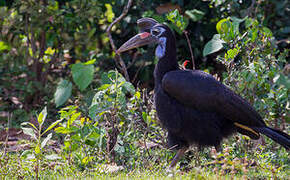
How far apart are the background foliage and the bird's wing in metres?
0.33

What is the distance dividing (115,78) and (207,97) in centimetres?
119

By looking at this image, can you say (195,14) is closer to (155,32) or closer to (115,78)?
(155,32)

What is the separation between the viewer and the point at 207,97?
168 inches

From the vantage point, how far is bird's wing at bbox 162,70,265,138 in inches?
168

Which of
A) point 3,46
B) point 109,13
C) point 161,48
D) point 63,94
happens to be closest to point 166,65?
point 161,48

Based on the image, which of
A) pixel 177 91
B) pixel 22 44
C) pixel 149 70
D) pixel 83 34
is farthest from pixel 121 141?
pixel 22 44

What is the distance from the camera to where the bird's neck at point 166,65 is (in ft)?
15.0

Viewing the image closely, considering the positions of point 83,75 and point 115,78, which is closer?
point 115,78

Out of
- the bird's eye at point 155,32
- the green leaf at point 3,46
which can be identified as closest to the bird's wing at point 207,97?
the bird's eye at point 155,32

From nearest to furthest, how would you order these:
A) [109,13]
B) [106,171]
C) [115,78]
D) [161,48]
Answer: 1. [106,171]
2. [161,48]
3. [115,78]
4. [109,13]

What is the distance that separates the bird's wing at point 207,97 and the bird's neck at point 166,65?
0.20m

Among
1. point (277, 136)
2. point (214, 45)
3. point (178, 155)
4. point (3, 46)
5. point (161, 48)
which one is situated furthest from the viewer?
point (3, 46)

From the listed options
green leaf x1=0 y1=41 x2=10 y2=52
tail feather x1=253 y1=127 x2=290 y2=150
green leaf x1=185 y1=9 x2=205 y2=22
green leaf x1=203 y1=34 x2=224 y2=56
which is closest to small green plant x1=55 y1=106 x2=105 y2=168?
tail feather x1=253 y1=127 x2=290 y2=150

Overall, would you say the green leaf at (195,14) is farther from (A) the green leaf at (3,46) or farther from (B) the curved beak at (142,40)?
(A) the green leaf at (3,46)
